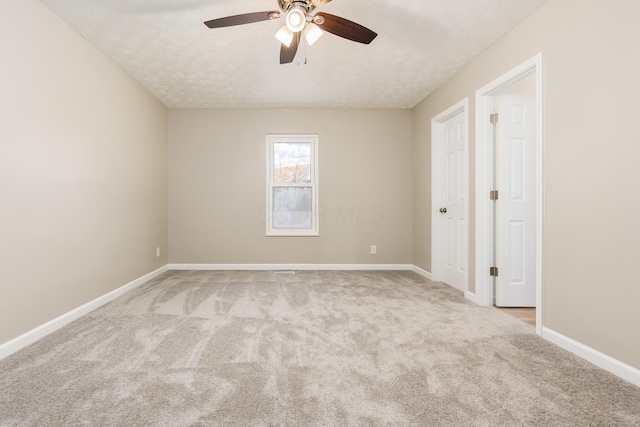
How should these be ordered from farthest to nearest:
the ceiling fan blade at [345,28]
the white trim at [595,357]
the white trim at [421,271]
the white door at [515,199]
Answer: the white trim at [421,271] < the white door at [515,199] < the ceiling fan blade at [345,28] < the white trim at [595,357]

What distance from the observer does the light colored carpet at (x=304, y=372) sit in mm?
1487

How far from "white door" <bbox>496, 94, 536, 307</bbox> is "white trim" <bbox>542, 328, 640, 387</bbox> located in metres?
0.91

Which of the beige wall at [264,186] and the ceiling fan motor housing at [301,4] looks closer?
the ceiling fan motor housing at [301,4]

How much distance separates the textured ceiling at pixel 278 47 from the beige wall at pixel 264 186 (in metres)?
0.50

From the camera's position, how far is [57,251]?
2.62 m

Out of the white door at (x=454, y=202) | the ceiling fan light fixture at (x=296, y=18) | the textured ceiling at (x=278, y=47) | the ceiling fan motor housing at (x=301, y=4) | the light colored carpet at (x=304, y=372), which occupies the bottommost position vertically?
the light colored carpet at (x=304, y=372)

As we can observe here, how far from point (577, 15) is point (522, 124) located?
1166 mm

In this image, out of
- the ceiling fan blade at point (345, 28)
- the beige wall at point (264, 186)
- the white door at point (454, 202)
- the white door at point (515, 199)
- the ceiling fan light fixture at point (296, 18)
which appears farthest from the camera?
the beige wall at point (264, 186)

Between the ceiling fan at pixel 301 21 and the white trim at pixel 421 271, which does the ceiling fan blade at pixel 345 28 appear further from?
the white trim at pixel 421 271

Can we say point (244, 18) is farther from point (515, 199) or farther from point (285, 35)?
point (515, 199)

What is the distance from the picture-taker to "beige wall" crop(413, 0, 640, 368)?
1.81m

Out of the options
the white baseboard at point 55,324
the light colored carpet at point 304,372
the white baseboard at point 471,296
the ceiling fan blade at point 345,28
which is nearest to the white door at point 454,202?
the white baseboard at point 471,296

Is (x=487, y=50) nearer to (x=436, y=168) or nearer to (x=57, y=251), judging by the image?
(x=436, y=168)

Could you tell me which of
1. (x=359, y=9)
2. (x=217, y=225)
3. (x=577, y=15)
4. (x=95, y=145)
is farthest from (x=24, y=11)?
(x=577, y=15)
